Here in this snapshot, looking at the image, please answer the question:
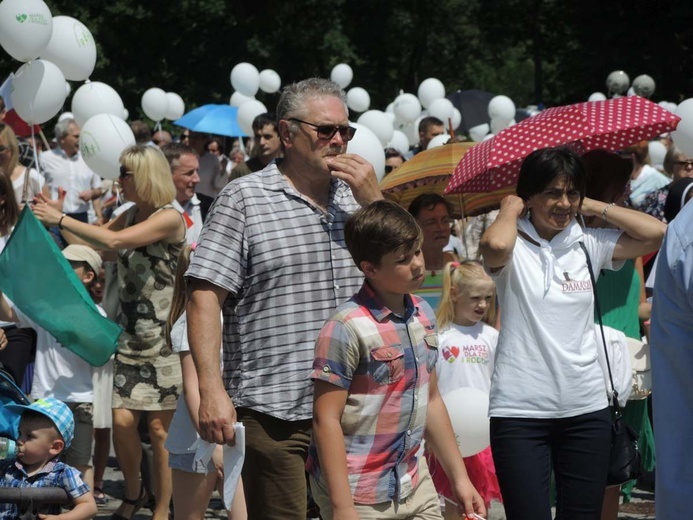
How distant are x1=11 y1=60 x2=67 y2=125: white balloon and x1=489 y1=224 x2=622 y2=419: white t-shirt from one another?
4402 millimetres

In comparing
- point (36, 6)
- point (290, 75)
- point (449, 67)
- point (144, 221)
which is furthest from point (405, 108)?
point (449, 67)

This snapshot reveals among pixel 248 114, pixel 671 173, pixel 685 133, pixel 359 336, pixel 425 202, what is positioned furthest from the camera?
pixel 248 114

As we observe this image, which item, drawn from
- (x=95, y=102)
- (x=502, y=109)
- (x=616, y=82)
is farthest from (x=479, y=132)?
(x=95, y=102)

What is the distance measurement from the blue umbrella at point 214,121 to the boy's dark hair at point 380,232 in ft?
35.6

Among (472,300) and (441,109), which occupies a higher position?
(441,109)

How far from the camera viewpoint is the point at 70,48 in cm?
876

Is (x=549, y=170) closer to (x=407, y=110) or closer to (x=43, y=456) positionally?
(x=43, y=456)

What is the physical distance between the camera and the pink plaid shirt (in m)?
3.89

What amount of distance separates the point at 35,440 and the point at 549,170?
223cm

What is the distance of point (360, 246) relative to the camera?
13.1 feet

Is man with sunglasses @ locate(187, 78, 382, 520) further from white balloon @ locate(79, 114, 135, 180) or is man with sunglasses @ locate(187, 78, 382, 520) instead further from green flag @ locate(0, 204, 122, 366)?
white balloon @ locate(79, 114, 135, 180)

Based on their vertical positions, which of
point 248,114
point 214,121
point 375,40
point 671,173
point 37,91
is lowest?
point 671,173

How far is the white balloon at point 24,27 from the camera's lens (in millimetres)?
8109

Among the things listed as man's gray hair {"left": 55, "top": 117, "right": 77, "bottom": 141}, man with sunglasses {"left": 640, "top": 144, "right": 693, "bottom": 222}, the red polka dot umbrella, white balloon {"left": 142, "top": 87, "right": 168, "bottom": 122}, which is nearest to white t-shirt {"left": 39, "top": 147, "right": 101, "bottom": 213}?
man's gray hair {"left": 55, "top": 117, "right": 77, "bottom": 141}
